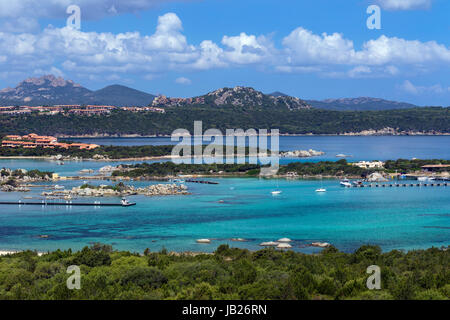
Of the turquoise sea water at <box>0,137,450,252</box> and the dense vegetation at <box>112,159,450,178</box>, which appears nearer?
the turquoise sea water at <box>0,137,450,252</box>

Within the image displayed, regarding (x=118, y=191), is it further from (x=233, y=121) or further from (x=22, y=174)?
(x=233, y=121)

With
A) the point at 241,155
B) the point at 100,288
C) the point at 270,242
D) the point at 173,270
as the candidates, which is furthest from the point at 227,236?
the point at 241,155

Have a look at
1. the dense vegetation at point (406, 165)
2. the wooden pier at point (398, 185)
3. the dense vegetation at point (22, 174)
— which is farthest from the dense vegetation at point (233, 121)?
the wooden pier at point (398, 185)

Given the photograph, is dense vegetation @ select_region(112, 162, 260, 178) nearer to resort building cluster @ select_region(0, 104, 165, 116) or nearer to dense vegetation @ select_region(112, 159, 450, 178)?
dense vegetation @ select_region(112, 159, 450, 178)

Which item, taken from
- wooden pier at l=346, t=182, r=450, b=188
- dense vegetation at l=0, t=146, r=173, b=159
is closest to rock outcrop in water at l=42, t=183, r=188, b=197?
wooden pier at l=346, t=182, r=450, b=188

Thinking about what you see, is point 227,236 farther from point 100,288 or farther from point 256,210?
point 100,288

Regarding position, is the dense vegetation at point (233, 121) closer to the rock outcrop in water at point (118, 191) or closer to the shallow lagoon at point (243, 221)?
the rock outcrop in water at point (118, 191)

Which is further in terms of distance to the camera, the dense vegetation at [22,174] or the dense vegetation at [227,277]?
the dense vegetation at [22,174]
